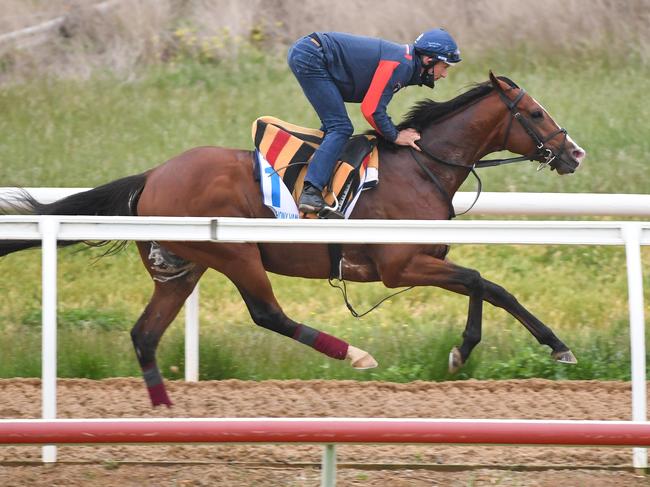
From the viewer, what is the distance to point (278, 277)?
28.7 feet

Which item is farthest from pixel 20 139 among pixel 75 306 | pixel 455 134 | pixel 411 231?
pixel 411 231

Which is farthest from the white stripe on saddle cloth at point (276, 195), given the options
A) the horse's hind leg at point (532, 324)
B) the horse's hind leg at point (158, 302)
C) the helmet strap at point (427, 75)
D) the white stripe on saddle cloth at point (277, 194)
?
the horse's hind leg at point (532, 324)

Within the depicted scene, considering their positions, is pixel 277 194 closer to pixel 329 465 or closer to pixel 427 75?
pixel 427 75

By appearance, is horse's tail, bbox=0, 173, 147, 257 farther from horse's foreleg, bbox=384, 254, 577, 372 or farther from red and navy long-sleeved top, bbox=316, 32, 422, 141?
horse's foreleg, bbox=384, 254, 577, 372

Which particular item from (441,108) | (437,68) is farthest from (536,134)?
(437,68)

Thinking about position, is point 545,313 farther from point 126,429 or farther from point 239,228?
point 126,429

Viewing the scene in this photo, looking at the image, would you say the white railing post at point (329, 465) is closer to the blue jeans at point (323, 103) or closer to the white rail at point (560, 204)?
the blue jeans at point (323, 103)

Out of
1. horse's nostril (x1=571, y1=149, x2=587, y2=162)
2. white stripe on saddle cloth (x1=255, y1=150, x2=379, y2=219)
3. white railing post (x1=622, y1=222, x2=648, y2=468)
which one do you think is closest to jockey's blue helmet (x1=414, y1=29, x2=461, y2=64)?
white stripe on saddle cloth (x1=255, y1=150, x2=379, y2=219)

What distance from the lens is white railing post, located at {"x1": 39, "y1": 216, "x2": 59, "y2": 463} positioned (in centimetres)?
470

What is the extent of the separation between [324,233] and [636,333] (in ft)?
4.44

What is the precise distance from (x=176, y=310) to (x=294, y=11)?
27.8ft

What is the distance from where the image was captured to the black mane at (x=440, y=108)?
6.05 metres

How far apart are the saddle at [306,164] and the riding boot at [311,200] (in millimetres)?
47

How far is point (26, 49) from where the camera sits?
13.2 meters
